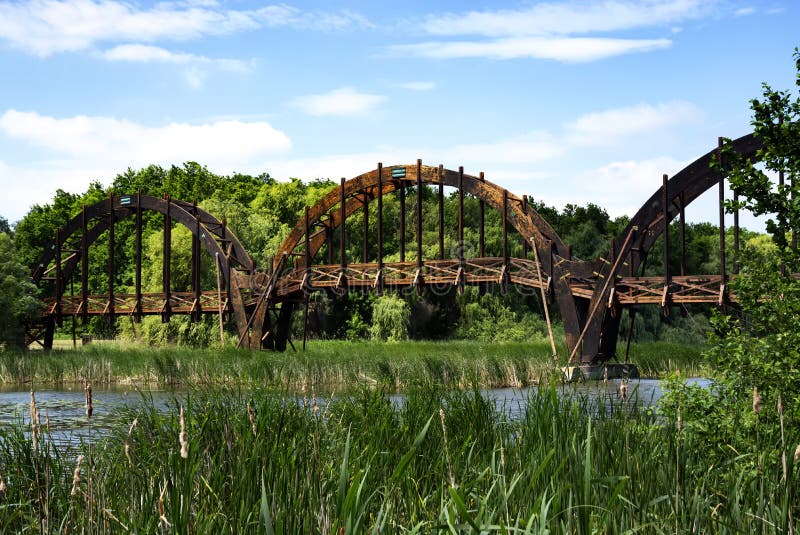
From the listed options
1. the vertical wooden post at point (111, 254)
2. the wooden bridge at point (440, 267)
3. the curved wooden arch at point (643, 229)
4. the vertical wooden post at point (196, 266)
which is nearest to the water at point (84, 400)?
the curved wooden arch at point (643, 229)

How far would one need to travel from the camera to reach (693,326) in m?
41.3

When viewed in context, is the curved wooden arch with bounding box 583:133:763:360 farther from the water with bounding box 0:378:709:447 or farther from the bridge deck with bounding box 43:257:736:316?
the water with bounding box 0:378:709:447

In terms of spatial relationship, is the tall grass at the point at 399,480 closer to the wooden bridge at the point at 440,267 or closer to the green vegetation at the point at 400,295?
the wooden bridge at the point at 440,267

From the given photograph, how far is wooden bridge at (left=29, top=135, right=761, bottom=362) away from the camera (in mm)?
25578

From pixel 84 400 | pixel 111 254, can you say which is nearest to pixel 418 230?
pixel 111 254

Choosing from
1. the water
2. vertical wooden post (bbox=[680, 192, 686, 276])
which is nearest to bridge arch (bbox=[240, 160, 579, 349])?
vertical wooden post (bbox=[680, 192, 686, 276])

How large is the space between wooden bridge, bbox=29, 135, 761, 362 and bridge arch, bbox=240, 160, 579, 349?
1.4 inches

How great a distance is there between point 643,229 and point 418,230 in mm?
7126

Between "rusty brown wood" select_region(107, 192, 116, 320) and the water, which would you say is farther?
"rusty brown wood" select_region(107, 192, 116, 320)

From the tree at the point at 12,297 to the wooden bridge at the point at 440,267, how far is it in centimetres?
198

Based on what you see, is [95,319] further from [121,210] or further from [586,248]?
[586,248]

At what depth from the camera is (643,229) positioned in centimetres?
2627

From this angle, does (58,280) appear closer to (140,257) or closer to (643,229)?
(140,257)

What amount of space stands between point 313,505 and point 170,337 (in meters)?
38.3
